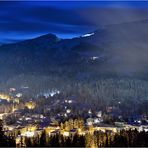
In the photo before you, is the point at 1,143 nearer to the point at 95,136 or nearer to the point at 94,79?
the point at 95,136

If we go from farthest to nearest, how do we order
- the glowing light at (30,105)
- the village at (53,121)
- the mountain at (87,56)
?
the mountain at (87,56), the glowing light at (30,105), the village at (53,121)

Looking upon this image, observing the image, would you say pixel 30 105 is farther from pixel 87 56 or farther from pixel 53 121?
pixel 87 56

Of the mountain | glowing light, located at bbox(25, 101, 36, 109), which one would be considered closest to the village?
glowing light, located at bbox(25, 101, 36, 109)

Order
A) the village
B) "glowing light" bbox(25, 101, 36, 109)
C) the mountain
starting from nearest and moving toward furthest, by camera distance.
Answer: the village < "glowing light" bbox(25, 101, 36, 109) < the mountain

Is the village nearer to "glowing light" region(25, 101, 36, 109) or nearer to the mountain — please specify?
"glowing light" region(25, 101, 36, 109)

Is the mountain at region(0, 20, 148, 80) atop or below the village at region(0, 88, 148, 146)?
atop

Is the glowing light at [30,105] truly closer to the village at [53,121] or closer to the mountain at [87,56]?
the village at [53,121]

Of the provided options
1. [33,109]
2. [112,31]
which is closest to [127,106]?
[33,109]

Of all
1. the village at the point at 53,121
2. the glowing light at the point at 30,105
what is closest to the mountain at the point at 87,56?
the glowing light at the point at 30,105
